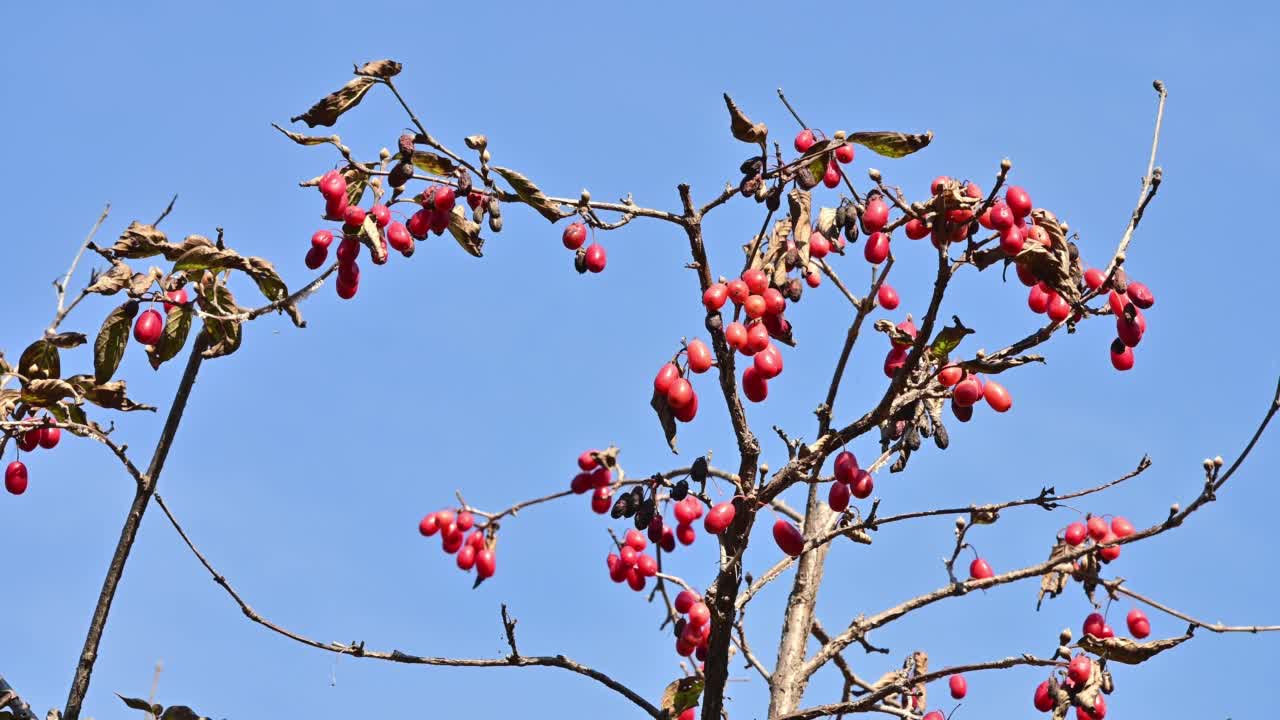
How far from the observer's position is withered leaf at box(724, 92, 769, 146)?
355 centimetres

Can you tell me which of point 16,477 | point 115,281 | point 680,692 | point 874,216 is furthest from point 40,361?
point 874,216

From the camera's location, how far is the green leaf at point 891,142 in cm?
378

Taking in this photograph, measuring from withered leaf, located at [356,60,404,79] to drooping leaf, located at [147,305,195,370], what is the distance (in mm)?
915

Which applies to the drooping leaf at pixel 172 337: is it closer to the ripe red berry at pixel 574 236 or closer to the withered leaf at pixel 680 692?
the ripe red berry at pixel 574 236

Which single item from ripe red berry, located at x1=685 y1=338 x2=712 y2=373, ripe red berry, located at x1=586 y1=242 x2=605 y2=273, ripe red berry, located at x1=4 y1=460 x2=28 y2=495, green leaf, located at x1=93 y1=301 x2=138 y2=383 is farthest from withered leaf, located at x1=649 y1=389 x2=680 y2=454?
ripe red berry, located at x1=4 y1=460 x2=28 y2=495

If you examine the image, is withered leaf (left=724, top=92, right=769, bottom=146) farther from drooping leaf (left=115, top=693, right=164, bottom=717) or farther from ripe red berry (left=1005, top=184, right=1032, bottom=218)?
drooping leaf (left=115, top=693, right=164, bottom=717)

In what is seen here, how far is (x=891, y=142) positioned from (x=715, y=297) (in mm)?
715

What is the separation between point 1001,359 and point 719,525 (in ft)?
3.10

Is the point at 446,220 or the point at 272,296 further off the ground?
the point at 446,220

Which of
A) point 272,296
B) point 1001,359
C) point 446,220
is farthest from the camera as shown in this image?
point 446,220

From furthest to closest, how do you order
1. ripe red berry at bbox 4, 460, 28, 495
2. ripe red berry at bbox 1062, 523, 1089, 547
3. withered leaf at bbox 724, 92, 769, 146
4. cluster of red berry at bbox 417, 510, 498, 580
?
cluster of red berry at bbox 417, 510, 498, 580, ripe red berry at bbox 1062, 523, 1089, 547, ripe red berry at bbox 4, 460, 28, 495, withered leaf at bbox 724, 92, 769, 146

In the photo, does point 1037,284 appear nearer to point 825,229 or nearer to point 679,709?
point 825,229

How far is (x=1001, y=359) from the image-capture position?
12.1ft

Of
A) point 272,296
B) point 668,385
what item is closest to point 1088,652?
point 668,385
